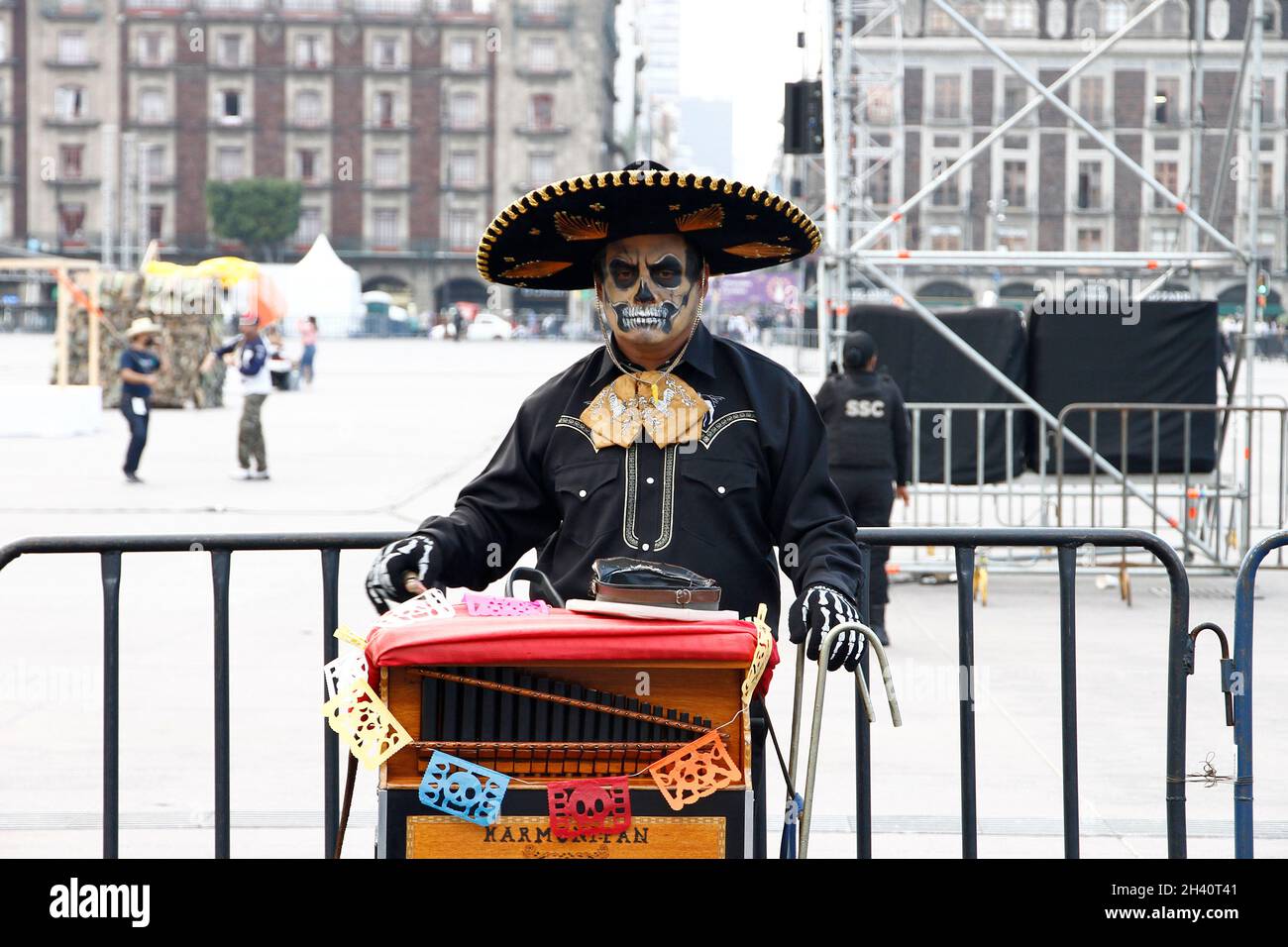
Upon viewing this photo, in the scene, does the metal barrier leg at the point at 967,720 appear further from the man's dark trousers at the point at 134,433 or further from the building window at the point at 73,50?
the building window at the point at 73,50

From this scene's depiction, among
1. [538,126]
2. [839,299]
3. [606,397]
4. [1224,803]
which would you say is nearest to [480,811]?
[606,397]

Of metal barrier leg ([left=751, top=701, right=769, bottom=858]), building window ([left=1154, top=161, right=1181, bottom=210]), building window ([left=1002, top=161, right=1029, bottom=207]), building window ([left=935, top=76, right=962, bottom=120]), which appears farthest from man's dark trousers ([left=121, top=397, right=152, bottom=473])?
building window ([left=1002, top=161, right=1029, bottom=207])

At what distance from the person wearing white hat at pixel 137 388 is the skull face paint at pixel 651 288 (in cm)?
1309

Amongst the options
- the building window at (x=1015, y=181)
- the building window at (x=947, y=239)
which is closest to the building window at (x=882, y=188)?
the building window at (x=947, y=239)

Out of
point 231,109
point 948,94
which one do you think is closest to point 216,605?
point 948,94

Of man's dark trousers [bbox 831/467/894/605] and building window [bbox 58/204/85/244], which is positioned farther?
building window [bbox 58/204/85/244]

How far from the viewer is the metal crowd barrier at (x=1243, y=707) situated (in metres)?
4.14

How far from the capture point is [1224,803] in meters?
5.82

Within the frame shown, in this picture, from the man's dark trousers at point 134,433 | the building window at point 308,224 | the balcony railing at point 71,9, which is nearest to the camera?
the man's dark trousers at point 134,433

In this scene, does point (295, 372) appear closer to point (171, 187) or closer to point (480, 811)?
point (480, 811)

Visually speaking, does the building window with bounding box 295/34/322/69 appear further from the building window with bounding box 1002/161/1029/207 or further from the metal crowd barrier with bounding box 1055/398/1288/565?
the metal crowd barrier with bounding box 1055/398/1288/565

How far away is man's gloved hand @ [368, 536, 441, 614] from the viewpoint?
316 centimetres

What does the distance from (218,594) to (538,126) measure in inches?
3186

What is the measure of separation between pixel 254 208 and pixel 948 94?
1474 inches
